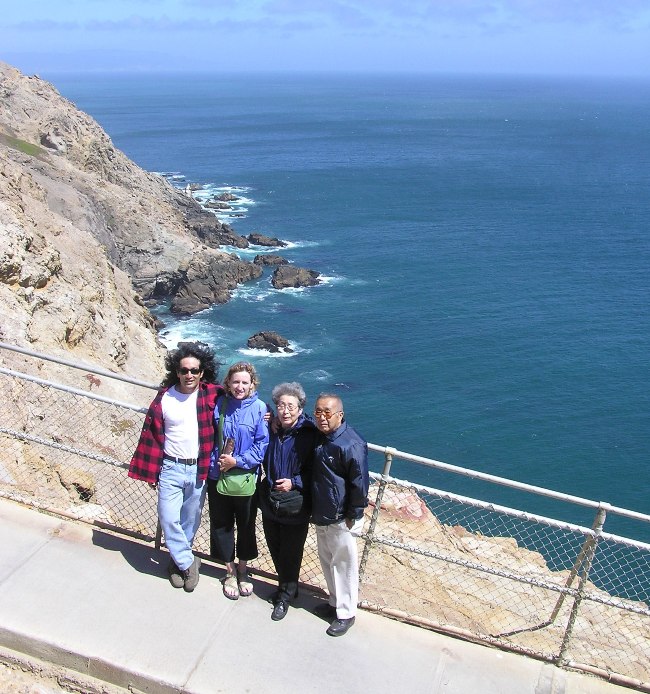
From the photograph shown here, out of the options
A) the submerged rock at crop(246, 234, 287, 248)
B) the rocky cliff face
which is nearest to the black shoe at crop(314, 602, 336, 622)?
the rocky cliff face

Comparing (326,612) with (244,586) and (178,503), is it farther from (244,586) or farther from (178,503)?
(178,503)

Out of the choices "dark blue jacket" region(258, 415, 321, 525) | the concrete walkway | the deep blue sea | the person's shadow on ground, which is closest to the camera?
the concrete walkway

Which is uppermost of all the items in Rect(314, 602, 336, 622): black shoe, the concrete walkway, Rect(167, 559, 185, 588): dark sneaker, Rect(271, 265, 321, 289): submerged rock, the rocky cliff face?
Rect(167, 559, 185, 588): dark sneaker

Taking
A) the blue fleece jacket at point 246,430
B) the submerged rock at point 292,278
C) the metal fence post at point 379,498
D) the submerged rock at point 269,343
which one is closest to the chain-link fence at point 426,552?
the metal fence post at point 379,498

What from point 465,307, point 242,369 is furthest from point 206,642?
point 465,307

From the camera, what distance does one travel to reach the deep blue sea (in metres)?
37.7

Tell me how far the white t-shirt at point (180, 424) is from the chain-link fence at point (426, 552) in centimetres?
76

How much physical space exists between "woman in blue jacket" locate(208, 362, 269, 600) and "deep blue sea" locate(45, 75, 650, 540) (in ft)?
85.4

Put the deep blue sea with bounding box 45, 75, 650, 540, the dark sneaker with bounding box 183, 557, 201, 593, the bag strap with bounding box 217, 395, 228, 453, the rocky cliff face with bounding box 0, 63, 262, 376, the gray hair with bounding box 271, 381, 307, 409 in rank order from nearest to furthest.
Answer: the gray hair with bounding box 271, 381, 307, 409, the bag strap with bounding box 217, 395, 228, 453, the dark sneaker with bounding box 183, 557, 201, 593, the rocky cliff face with bounding box 0, 63, 262, 376, the deep blue sea with bounding box 45, 75, 650, 540

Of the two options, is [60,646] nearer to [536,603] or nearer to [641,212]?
[536,603]

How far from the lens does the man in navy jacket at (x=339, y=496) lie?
5.80m

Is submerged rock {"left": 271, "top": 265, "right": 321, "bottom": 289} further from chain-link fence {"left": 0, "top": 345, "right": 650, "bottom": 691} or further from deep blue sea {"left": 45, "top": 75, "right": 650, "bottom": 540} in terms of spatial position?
chain-link fence {"left": 0, "top": 345, "right": 650, "bottom": 691}

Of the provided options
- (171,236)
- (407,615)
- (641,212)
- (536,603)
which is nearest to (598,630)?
(536,603)

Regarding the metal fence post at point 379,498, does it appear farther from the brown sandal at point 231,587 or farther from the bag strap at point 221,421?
the bag strap at point 221,421
